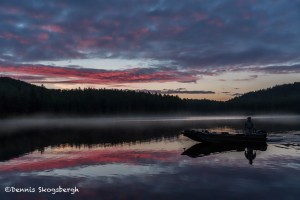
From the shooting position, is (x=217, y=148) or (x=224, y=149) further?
(x=217, y=148)

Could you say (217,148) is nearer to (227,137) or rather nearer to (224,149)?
(224,149)

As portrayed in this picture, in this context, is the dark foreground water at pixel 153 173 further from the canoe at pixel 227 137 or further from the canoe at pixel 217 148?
the canoe at pixel 227 137

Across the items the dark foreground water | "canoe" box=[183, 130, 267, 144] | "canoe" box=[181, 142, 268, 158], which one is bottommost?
the dark foreground water

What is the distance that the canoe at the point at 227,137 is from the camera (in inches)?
1709

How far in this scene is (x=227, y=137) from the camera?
44.2m

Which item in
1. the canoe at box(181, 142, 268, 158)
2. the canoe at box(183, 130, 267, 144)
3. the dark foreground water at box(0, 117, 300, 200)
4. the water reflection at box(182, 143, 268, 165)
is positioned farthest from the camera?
the canoe at box(183, 130, 267, 144)

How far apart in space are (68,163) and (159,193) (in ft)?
45.2

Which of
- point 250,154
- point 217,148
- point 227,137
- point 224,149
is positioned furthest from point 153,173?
point 227,137

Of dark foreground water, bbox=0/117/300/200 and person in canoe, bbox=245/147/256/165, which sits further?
person in canoe, bbox=245/147/256/165

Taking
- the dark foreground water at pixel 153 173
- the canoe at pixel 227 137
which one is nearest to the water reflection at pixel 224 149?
the dark foreground water at pixel 153 173

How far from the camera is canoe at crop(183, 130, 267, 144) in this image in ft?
142

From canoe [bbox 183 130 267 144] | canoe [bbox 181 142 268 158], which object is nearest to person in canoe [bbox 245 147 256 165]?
canoe [bbox 181 142 268 158]

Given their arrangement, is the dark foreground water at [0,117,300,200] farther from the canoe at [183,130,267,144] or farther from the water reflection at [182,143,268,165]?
the canoe at [183,130,267,144]

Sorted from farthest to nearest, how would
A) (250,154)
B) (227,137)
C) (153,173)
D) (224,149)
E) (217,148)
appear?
(227,137), (217,148), (224,149), (250,154), (153,173)
